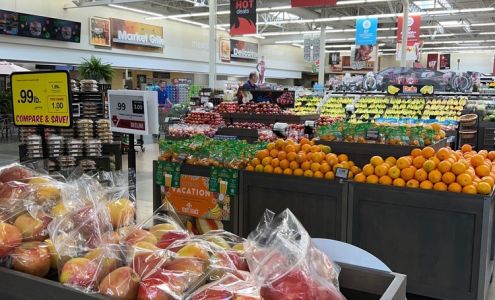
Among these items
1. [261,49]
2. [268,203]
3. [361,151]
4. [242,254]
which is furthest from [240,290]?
[261,49]

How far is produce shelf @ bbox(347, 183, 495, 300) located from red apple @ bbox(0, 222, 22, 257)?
8.47 ft

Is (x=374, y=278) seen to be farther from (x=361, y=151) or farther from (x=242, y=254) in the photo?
(x=361, y=151)

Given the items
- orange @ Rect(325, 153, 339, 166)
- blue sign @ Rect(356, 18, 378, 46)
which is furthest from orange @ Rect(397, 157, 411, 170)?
blue sign @ Rect(356, 18, 378, 46)

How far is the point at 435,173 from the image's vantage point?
10.7 feet

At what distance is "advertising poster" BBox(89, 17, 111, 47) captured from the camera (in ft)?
55.3

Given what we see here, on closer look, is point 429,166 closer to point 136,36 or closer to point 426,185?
point 426,185

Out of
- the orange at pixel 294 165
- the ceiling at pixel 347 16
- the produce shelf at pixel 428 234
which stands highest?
the ceiling at pixel 347 16

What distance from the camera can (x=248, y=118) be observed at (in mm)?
8352

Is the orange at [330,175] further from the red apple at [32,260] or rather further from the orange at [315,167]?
the red apple at [32,260]

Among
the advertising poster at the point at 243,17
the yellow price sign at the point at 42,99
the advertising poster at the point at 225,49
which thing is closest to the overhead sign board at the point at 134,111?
the yellow price sign at the point at 42,99

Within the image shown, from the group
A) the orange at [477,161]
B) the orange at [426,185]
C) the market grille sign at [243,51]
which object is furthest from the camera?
the market grille sign at [243,51]

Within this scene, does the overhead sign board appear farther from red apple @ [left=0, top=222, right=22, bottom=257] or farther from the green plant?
the green plant

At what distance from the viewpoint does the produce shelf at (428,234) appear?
3.13 m

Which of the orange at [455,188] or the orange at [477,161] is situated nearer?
the orange at [455,188]
